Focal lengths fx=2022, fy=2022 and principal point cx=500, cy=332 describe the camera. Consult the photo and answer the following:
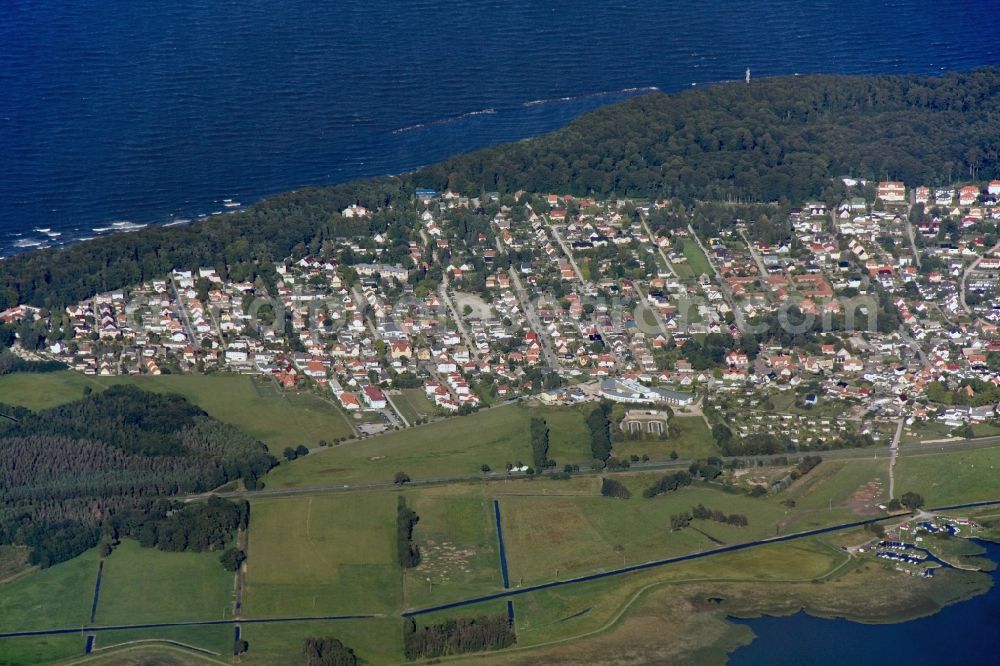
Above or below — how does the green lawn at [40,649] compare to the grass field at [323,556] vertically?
below

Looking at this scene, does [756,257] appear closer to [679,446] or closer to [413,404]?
[679,446]

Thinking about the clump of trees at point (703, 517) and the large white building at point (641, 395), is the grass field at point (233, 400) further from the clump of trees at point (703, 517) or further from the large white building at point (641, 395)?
the clump of trees at point (703, 517)

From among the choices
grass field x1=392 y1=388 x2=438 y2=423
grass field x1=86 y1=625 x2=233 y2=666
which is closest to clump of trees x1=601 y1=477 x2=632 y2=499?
grass field x1=392 y1=388 x2=438 y2=423

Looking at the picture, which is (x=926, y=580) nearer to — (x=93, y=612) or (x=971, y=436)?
(x=971, y=436)

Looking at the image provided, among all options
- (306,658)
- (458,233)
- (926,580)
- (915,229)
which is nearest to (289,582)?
(306,658)

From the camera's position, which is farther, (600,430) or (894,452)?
(600,430)

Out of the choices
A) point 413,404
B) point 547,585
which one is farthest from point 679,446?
point 547,585

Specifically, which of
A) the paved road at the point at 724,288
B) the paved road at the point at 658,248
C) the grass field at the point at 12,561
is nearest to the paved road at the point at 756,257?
the paved road at the point at 724,288
